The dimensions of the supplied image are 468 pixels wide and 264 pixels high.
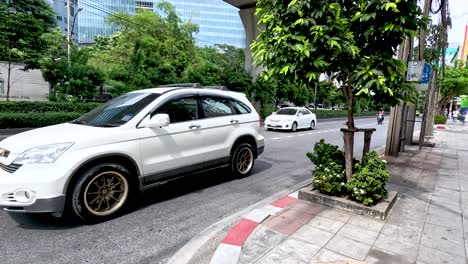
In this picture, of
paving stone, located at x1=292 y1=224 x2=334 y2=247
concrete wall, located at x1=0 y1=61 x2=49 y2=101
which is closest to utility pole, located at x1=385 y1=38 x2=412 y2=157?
paving stone, located at x1=292 y1=224 x2=334 y2=247

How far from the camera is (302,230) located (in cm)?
342

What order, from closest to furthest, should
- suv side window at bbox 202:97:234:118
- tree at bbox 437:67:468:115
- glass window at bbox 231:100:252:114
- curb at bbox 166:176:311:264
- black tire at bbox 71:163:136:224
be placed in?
curb at bbox 166:176:311:264 < black tire at bbox 71:163:136:224 < suv side window at bbox 202:97:234:118 < glass window at bbox 231:100:252:114 < tree at bbox 437:67:468:115

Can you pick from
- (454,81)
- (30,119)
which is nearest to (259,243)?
(30,119)

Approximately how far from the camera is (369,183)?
3848 mm

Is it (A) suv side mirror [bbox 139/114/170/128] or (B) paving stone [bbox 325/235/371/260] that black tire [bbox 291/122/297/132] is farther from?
(B) paving stone [bbox 325/235/371/260]

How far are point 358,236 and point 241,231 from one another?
136 centimetres

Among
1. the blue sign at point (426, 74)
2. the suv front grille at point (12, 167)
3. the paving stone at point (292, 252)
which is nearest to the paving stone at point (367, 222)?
the paving stone at point (292, 252)

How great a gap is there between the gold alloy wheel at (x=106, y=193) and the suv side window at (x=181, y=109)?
1.15 m

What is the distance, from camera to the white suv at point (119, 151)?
126 inches

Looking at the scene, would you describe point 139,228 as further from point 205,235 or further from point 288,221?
point 288,221

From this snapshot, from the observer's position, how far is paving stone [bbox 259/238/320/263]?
2789mm

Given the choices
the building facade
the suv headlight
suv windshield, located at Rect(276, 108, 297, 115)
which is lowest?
the suv headlight

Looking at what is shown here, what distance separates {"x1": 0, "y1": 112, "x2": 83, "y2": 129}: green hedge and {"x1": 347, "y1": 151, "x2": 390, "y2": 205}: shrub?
1293 centimetres

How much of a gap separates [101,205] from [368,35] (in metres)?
4.09
